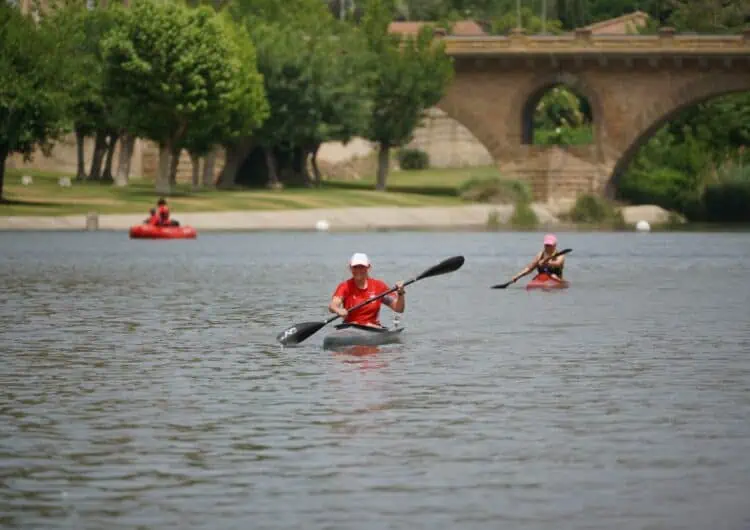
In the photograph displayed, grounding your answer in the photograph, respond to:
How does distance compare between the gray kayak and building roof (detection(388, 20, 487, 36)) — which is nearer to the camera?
the gray kayak

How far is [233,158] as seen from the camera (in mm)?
113500

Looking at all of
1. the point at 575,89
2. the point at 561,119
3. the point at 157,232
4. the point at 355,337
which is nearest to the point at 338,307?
the point at 355,337

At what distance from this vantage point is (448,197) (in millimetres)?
117125

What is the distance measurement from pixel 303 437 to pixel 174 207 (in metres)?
75.0

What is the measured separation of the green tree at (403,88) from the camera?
11925 centimetres

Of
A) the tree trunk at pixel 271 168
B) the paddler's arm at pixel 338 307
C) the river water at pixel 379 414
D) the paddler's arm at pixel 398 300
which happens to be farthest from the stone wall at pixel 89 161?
the paddler's arm at pixel 338 307

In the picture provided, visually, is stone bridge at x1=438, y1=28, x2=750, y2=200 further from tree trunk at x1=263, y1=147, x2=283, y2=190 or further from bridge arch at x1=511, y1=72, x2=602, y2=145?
tree trunk at x1=263, y1=147, x2=283, y2=190

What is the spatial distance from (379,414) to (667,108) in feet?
347

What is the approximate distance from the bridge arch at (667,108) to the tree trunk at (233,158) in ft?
81.6

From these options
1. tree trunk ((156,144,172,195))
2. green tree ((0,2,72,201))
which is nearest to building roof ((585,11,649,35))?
tree trunk ((156,144,172,195))

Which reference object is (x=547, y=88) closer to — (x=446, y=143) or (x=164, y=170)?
(x=446, y=143)

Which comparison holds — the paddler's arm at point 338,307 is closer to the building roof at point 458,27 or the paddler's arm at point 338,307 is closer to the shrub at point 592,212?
the shrub at point 592,212

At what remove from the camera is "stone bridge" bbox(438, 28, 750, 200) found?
124 meters

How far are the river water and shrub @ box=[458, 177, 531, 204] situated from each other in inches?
2774
